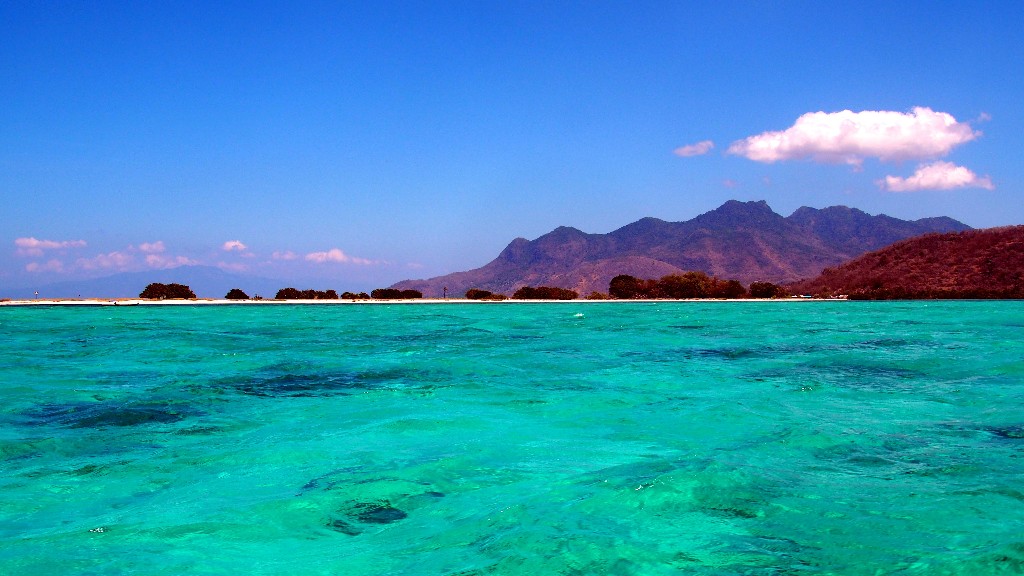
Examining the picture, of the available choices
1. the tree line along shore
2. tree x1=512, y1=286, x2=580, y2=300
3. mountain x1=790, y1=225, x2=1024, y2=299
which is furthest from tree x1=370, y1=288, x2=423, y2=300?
mountain x1=790, y1=225, x2=1024, y2=299

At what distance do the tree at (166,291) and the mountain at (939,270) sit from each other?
65412mm

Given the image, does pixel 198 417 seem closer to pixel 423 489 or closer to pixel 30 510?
pixel 30 510

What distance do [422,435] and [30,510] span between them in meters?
4.08

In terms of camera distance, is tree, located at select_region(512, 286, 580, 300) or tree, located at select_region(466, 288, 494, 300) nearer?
tree, located at select_region(466, 288, 494, 300)

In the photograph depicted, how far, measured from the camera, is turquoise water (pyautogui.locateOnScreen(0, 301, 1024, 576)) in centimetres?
470

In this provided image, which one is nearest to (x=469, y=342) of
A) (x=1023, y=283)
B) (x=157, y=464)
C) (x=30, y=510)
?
(x=157, y=464)

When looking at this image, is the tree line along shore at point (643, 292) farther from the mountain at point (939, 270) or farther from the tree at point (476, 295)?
the mountain at point (939, 270)

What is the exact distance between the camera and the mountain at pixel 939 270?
232 feet

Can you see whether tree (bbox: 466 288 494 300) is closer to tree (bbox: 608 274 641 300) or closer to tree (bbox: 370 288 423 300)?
tree (bbox: 370 288 423 300)

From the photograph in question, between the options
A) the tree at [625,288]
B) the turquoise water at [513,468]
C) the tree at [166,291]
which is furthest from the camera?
the tree at [625,288]

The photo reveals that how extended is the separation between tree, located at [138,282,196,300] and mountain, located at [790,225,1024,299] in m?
65.4

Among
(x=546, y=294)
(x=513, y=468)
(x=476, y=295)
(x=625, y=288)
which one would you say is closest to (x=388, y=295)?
(x=476, y=295)

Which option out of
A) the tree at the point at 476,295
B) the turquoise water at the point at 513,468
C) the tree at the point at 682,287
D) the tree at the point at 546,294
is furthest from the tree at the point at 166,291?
the tree at the point at 682,287

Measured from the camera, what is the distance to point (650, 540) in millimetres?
4977
